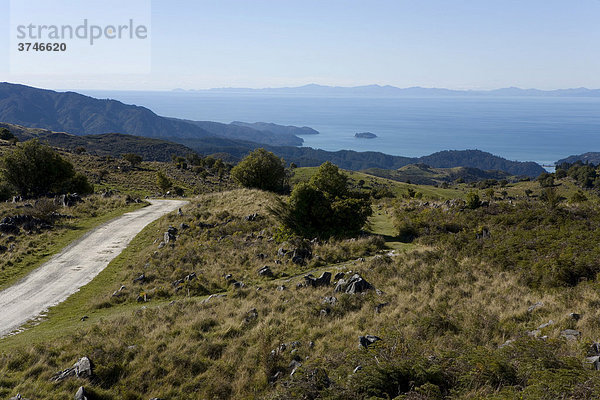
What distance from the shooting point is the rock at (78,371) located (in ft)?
29.9

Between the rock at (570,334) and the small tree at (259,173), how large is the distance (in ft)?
113

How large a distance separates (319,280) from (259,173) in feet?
90.2

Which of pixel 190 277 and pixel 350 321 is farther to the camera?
pixel 190 277

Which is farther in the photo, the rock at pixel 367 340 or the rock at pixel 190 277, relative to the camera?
the rock at pixel 190 277

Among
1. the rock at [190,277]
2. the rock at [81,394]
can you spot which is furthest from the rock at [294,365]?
the rock at [190,277]

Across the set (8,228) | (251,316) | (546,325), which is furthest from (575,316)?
(8,228)

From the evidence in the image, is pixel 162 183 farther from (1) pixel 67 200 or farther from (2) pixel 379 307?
(2) pixel 379 307

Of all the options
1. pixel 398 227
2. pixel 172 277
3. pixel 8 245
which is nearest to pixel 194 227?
pixel 172 277

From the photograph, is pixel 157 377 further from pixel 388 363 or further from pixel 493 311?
pixel 493 311

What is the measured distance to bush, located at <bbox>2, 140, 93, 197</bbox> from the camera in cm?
3883

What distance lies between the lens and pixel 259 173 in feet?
136

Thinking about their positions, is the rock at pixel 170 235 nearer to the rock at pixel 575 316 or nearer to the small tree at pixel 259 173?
the small tree at pixel 259 173

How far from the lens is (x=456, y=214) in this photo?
905 inches

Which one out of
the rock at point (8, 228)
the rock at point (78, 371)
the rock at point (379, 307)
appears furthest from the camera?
the rock at point (8, 228)
